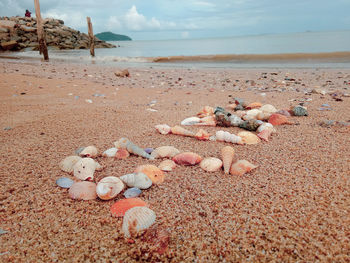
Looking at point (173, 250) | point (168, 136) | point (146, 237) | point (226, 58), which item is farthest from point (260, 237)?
point (226, 58)

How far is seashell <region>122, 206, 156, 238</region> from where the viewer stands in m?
1.05

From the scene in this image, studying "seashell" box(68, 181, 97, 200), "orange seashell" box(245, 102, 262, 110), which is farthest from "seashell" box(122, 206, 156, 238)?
"orange seashell" box(245, 102, 262, 110)

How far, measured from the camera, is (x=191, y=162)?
5.48 feet

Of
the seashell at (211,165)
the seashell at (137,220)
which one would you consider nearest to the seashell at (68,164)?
the seashell at (137,220)

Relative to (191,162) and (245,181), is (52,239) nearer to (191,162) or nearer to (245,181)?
(191,162)

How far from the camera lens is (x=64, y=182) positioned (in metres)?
1.40

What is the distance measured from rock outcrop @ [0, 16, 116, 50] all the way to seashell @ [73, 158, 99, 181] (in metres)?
28.6

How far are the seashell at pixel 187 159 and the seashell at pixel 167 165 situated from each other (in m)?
0.05

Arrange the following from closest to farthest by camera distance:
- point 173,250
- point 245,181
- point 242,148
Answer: point 173,250
point 245,181
point 242,148

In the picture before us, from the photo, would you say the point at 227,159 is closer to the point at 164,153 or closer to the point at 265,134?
the point at 164,153

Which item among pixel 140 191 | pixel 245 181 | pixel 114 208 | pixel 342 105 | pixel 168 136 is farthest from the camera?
pixel 342 105

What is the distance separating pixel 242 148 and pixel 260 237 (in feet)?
3.49

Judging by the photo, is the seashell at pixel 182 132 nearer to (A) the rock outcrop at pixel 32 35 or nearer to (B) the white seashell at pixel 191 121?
(B) the white seashell at pixel 191 121

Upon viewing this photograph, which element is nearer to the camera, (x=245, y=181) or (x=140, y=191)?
(x=140, y=191)
